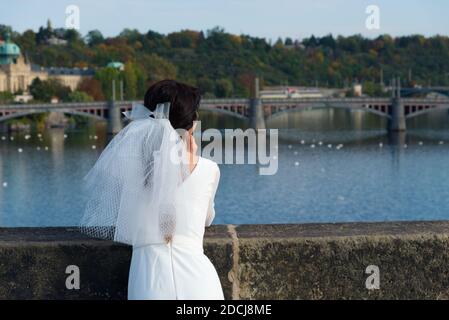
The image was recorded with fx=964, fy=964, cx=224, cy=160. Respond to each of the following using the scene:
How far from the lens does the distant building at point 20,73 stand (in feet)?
289

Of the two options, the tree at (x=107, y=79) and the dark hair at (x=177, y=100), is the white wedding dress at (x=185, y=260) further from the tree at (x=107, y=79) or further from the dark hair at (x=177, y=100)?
the tree at (x=107, y=79)

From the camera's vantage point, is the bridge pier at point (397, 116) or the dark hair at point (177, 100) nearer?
the dark hair at point (177, 100)

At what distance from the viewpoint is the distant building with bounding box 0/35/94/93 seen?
8812cm

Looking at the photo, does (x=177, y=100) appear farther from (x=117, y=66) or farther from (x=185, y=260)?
(x=117, y=66)

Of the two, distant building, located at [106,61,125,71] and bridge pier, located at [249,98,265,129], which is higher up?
distant building, located at [106,61,125,71]

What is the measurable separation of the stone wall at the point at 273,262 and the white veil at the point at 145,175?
290 mm

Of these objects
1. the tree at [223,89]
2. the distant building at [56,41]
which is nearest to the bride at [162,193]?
the tree at [223,89]

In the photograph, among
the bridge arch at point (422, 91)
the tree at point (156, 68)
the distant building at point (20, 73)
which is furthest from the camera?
the tree at point (156, 68)

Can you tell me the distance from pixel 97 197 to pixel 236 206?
22.6 meters

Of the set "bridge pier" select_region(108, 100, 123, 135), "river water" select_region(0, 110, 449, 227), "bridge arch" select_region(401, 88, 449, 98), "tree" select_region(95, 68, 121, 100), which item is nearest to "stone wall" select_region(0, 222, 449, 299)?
"river water" select_region(0, 110, 449, 227)

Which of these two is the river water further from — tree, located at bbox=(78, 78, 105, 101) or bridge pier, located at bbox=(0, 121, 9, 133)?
tree, located at bbox=(78, 78, 105, 101)

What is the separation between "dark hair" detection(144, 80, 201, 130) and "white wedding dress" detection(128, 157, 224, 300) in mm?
153

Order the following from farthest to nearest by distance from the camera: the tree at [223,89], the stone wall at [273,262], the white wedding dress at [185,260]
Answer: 1. the tree at [223,89]
2. the stone wall at [273,262]
3. the white wedding dress at [185,260]

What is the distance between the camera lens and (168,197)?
320cm
